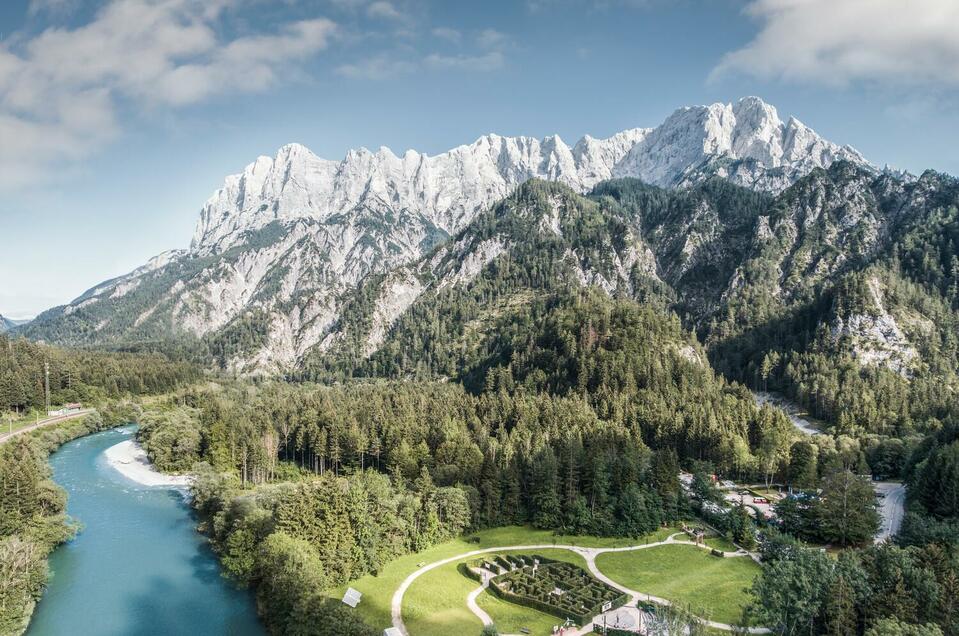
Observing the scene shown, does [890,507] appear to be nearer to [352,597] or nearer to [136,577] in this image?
[352,597]

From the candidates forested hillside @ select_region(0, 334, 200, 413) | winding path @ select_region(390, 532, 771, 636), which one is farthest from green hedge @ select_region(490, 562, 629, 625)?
forested hillside @ select_region(0, 334, 200, 413)

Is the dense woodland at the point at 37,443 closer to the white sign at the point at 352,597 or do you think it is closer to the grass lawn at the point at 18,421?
the grass lawn at the point at 18,421

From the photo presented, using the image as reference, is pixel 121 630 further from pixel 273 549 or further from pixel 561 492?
pixel 561 492

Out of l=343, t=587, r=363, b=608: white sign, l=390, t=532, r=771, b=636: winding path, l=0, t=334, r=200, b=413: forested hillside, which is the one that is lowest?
l=390, t=532, r=771, b=636: winding path

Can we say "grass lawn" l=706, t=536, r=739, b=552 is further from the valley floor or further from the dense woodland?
the dense woodland

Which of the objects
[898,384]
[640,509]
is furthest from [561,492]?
[898,384]

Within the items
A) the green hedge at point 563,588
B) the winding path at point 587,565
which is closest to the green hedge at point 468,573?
the winding path at point 587,565
